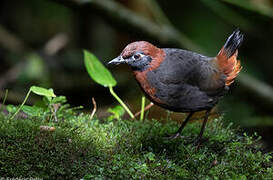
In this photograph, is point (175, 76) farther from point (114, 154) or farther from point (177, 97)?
point (114, 154)

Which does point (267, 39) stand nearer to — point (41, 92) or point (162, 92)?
point (162, 92)

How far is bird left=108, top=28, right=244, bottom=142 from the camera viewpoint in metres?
3.26

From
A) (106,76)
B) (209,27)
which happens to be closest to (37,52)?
(209,27)

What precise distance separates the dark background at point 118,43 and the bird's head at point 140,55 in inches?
52.1

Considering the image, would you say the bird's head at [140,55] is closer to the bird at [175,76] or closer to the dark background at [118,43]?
the bird at [175,76]

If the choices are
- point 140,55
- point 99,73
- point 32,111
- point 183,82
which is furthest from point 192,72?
→ point 32,111

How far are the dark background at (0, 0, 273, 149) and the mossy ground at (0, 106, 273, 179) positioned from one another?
1.08 metres

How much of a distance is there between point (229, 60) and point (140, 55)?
981mm

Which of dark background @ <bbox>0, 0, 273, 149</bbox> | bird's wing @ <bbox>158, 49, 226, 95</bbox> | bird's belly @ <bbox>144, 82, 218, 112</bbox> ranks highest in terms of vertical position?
bird's wing @ <bbox>158, 49, 226, 95</bbox>

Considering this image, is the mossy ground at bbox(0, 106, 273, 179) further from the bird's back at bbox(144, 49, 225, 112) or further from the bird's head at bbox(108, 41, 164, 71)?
the bird's head at bbox(108, 41, 164, 71)

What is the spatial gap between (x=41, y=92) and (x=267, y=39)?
5020 millimetres

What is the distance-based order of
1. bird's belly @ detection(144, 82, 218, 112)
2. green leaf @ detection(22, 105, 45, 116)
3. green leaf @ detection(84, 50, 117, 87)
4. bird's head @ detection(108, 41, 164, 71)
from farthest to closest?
green leaf @ detection(84, 50, 117, 87) → green leaf @ detection(22, 105, 45, 116) → bird's head @ detection(108, 41, 164, 71) → bird's belly @ detection(144, 82, 218, 112)

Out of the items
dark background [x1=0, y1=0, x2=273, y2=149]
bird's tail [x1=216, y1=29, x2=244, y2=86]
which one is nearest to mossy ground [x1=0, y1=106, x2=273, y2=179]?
bird's tail [x1=216, y1=29, x2=244, y2=86]

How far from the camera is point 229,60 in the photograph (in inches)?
145
